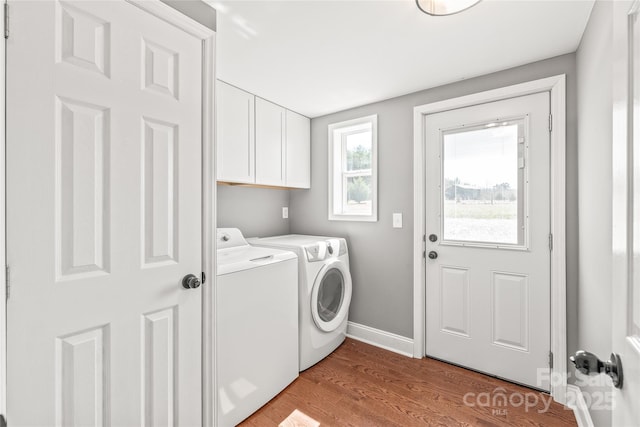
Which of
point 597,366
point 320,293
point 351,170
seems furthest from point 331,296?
point 597,366

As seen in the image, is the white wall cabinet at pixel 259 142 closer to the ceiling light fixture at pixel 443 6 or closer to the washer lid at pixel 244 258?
the washer lid at pixel 244 258

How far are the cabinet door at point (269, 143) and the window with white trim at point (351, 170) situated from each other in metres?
0.52

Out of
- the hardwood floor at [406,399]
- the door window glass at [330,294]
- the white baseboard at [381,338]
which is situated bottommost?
the hardwood floor at [406,399]

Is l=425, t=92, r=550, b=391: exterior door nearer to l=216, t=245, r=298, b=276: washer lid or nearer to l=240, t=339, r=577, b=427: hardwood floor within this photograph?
l=240, t=339, r=577, b=427: hardwood floor

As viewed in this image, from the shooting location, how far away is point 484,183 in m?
2.13

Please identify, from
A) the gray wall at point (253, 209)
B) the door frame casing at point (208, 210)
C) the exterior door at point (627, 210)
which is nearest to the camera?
the exterior door at point (627, 210)

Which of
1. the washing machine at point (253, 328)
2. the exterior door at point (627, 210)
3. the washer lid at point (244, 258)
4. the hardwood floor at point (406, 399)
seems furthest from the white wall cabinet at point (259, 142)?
the exterior door at point (627, 210)

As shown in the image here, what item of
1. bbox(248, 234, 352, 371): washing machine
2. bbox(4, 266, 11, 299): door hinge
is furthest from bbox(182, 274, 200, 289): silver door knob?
bbox(248, 234, 352, 371): washing machine

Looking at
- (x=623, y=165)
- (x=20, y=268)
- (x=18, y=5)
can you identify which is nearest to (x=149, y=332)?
(x=20, y=268)

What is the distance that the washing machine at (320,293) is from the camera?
2162mm

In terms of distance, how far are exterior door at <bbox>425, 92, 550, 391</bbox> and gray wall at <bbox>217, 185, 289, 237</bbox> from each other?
1.51 meters

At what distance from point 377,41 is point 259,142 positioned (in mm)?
1210

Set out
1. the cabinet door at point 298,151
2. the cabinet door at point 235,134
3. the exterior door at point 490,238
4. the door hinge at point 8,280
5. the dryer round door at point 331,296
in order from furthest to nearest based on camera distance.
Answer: the cabinet door at point 298,151 < the dryer round door at point 331,296 < the cabinet door at point 235,134 < the exterior door at point 490,238 < the door hinge at point 8,280

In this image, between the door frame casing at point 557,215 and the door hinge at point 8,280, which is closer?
the door hinge at point 8,280
